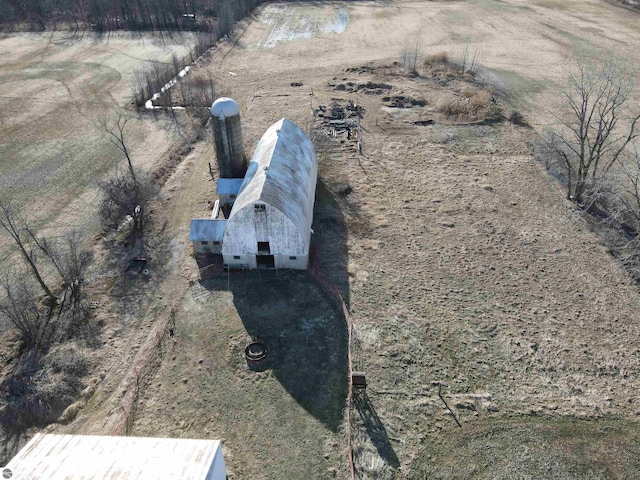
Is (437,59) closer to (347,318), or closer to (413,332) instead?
(413,332)

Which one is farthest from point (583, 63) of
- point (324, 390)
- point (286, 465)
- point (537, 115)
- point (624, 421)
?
point (286, 465)

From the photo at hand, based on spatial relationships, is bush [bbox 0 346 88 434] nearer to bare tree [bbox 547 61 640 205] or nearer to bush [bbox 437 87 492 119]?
bare tree [bbox 547 61 640 205]

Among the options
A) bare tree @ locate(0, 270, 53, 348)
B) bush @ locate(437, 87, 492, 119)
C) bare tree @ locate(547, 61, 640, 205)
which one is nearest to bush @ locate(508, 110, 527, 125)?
bush @ locate(437, 87, 492, 119)

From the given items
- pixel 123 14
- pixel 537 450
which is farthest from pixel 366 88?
pixel 123 14

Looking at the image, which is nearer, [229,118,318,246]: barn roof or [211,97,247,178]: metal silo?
[229,118,318,246]: barn roof

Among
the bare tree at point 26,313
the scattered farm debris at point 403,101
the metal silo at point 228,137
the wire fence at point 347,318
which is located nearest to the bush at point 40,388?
the bare tree at point 26,313
